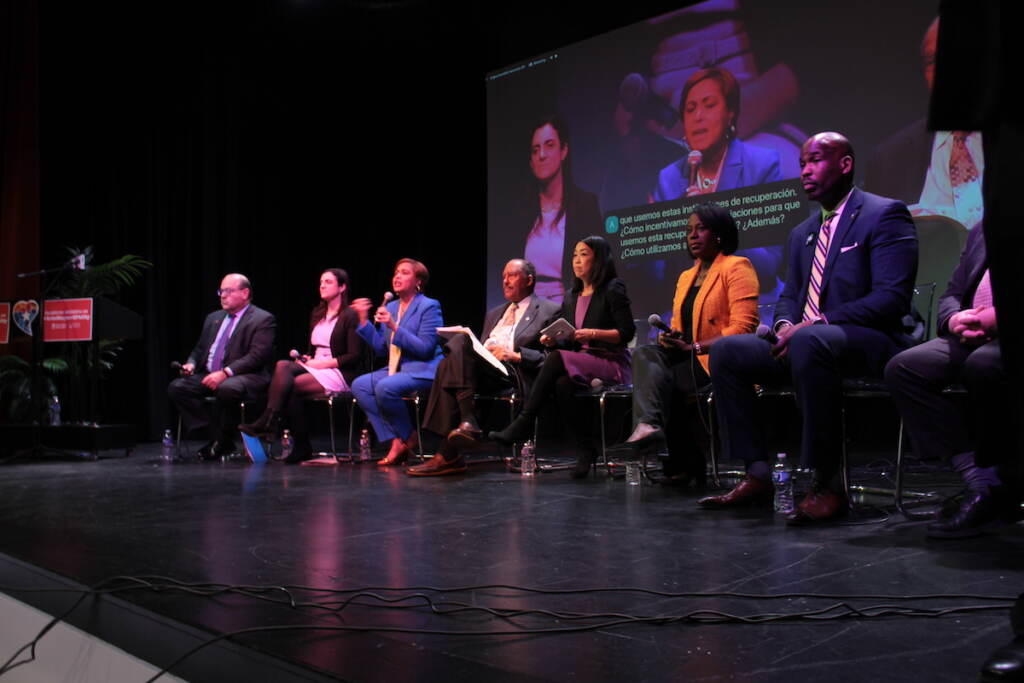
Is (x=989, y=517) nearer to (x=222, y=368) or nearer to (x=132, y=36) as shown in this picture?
(x=222, y=368)

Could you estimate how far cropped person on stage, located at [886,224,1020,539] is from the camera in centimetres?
215

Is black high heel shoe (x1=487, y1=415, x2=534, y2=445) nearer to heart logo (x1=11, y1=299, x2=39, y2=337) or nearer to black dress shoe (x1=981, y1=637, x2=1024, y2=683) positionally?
black dress shoe (x1=981, y1=637, x2=1024, y2=683)

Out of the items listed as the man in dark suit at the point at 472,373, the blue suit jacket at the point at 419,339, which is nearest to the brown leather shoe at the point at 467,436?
the man in dark suit at the point at 472,373

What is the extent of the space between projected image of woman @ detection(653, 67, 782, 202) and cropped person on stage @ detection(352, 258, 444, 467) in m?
1.91

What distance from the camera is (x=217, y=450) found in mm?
5441

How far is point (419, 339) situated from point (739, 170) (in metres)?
2.31

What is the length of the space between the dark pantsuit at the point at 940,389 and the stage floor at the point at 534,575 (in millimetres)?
256

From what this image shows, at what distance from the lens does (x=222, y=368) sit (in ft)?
18.4

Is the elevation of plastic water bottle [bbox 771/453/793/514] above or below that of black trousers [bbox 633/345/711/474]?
below

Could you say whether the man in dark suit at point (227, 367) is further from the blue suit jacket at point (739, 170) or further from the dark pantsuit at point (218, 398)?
the blue suit jacket at point (739, 170)

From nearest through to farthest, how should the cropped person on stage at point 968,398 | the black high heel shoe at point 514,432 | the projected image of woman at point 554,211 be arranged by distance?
1. the cropped person on stage at point 968,398
2. the black high heel shoe at point 514,432
3. the projected image of woman at point 554,211

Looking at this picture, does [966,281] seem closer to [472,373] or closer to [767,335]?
[767,335]

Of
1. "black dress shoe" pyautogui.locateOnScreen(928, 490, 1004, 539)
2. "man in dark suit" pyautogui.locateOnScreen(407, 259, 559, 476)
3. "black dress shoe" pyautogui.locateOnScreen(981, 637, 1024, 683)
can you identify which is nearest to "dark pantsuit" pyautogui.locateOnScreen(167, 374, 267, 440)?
"man in dark suit" pyautogui.locateOnScreen(407, 259, 559, 476)

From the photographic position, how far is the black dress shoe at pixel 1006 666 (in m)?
1.00
